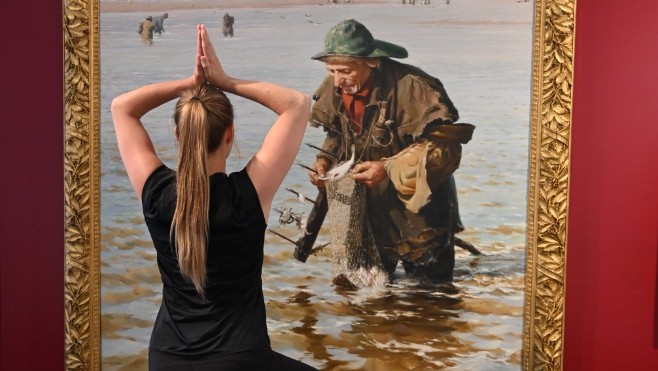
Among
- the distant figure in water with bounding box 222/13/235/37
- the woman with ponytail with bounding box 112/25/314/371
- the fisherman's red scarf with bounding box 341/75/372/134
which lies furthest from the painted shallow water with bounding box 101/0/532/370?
the woman with ponytail with bounding box 112/25/314/371

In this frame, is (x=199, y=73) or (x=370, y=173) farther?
(x=370, y=173)

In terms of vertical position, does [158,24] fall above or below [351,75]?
above

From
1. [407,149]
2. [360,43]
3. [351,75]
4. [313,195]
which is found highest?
[360,43]

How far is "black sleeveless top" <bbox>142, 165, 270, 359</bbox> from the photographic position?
1729 millimetres

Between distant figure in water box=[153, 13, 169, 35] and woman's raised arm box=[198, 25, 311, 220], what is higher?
distant figure in water box=[153, 13, 169, 35]

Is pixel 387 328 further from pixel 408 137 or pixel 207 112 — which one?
pixel 207 112

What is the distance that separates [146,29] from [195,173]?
1147mm

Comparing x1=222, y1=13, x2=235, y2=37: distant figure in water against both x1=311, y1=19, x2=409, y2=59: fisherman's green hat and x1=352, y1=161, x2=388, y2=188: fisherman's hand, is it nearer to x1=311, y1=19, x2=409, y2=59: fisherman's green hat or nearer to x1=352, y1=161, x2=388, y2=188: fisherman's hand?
x1=311, y1=19, x2=409, y2=59: fisherman's green hat

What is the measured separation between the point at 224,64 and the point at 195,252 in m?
1.14
